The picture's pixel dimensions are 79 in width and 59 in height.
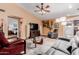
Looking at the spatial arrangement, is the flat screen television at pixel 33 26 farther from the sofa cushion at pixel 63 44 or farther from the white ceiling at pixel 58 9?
the sofa cushion at pixel 63 44

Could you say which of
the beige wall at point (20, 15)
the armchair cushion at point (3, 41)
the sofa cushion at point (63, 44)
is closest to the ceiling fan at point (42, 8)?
the beige wall at point (20, 15)

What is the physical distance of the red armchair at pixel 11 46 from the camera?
2.32m

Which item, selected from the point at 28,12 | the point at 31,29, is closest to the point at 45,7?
the point at 28,12

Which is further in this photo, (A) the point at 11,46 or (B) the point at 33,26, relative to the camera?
(B) the point at 33,26

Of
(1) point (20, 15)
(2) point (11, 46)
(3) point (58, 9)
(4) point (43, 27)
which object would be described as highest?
(3) point (58, 9)

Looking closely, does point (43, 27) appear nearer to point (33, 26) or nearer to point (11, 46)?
point (33, 26)

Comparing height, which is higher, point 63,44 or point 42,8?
point 42,8

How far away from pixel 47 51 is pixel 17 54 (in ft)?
1.80

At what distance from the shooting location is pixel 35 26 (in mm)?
2469

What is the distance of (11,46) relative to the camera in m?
2.35

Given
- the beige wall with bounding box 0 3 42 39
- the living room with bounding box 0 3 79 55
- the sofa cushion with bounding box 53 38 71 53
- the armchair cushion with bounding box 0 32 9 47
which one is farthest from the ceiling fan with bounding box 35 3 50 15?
the armchair cushion with bounding box 0 32 9 47

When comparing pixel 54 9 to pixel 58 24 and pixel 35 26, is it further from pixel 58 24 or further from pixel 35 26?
pixel 35 26

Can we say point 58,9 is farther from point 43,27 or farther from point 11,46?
point 11,46

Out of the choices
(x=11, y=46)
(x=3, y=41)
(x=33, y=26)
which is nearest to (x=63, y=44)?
(x=33, y=26)
